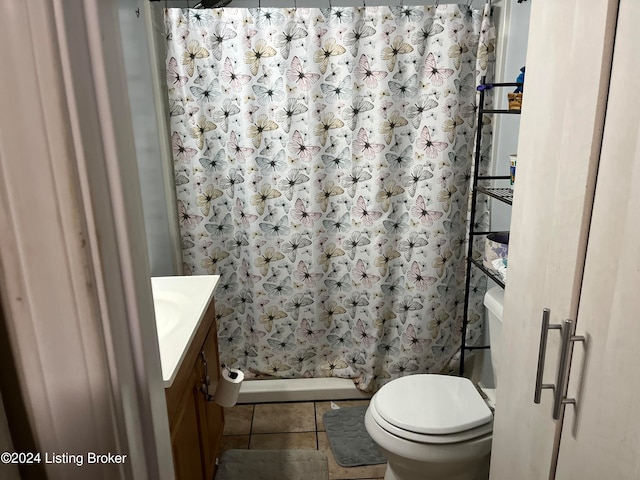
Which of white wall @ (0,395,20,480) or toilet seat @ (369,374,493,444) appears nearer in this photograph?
white wall @ (0,395,20,480)

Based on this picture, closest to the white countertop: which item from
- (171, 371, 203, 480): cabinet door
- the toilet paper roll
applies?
(171, 371, 203, 480): cabinet door

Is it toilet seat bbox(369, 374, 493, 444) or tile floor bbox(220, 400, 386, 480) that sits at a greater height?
toilet seat bbox(369, 374, 493, 444)

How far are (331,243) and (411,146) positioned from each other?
584mm

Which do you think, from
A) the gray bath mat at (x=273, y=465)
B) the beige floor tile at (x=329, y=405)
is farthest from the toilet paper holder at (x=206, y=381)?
the beige floor tile at (x=329, y=405)

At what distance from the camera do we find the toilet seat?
5.27 feet

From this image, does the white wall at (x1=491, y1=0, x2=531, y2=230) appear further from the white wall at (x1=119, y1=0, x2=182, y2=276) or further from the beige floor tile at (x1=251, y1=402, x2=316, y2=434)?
the white wall at (x1=119, y1=0, x2=182, y2=276)

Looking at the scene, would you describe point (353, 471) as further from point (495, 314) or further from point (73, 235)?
point (73, 235)

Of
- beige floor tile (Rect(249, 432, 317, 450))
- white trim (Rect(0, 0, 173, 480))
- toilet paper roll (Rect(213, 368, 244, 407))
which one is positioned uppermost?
white trim (Rect(0, 0, 173, 480))

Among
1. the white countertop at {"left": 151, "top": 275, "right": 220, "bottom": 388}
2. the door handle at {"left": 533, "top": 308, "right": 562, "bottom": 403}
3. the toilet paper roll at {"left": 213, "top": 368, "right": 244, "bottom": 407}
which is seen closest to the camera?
the door handle at {"left": 533, "top": 308, "right": 562, "bottom": 403}

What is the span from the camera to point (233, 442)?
217cm

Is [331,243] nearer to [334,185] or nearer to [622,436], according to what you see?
[334,185]

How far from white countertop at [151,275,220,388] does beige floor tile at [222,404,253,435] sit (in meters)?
0.86

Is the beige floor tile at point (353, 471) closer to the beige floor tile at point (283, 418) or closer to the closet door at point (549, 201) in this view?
the beige floor tile at point (283, 418)

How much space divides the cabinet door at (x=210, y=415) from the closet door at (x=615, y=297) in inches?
42.8
